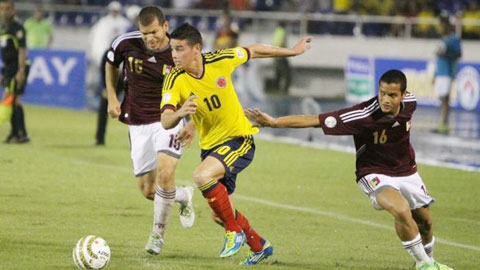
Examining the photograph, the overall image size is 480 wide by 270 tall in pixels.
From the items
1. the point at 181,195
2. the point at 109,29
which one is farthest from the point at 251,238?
the point at 109,29

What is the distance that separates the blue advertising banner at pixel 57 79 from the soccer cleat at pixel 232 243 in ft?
61.7

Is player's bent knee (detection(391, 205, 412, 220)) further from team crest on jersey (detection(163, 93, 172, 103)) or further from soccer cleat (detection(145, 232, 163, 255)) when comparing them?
soccer cleat (detection(145, 232, 163, 255))

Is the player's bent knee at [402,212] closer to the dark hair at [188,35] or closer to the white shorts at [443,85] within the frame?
the dark hair at [188,35]

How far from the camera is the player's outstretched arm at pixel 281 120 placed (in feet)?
27.5

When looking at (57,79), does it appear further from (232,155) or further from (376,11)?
(232,155)

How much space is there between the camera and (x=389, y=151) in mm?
8836

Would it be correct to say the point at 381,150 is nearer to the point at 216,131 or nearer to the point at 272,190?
the point at 216,131

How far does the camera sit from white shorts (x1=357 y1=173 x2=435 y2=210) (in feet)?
28.6

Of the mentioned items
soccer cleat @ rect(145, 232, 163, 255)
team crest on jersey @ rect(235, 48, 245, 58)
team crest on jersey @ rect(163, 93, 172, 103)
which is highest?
team crest on jersey @ rect(235, 48, 245, 58)

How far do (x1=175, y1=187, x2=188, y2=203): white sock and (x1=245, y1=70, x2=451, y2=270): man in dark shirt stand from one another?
6.84 feet

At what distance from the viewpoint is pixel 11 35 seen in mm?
17875

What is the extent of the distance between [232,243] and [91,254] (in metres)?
1.13

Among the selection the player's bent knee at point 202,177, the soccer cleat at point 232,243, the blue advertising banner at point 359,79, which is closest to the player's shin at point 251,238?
the soccer cleat at point 232,243

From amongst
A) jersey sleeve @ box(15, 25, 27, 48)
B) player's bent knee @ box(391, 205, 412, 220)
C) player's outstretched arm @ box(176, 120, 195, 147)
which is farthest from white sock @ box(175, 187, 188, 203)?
jersey sleeve @ box(15, 25, 27, 48)
